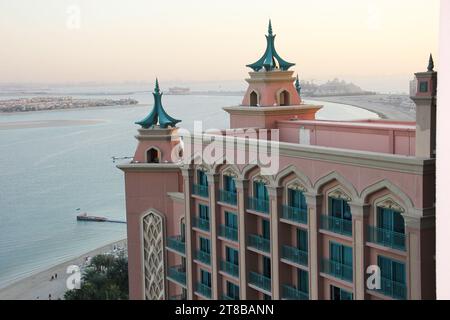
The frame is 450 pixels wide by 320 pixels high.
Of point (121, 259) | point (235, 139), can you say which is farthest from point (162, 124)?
point (121, 259)

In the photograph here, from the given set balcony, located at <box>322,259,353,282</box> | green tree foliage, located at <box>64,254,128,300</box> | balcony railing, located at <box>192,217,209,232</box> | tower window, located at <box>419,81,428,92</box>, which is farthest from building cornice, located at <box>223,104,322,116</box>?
green tree foliage, located at <box>64,254,128,300</box>

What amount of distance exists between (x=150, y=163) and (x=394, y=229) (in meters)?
3.78

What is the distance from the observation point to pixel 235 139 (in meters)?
5.92

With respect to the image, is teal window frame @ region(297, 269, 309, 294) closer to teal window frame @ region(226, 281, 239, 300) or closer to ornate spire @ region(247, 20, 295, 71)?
teal window frame @ region(226, 281, 239, 300)

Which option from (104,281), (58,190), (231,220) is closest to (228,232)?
(231,220)

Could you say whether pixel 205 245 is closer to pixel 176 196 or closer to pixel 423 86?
pixel 176 196

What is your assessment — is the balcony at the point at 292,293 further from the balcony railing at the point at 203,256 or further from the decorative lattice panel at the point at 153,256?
the decorative lattice panel at the point at 153,256

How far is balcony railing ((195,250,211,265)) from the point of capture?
6754mm

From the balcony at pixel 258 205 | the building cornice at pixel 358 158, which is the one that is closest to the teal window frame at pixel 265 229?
the balcony at pixel 258 205

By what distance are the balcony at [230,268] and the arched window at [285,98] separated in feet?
6.58

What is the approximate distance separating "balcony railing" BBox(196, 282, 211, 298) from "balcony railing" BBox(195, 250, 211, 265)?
0.25m

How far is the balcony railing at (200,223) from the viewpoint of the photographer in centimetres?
677

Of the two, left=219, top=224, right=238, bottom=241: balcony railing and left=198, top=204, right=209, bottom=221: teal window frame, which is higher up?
left=198, top=204, right=209, bottom=221: teal window frame
